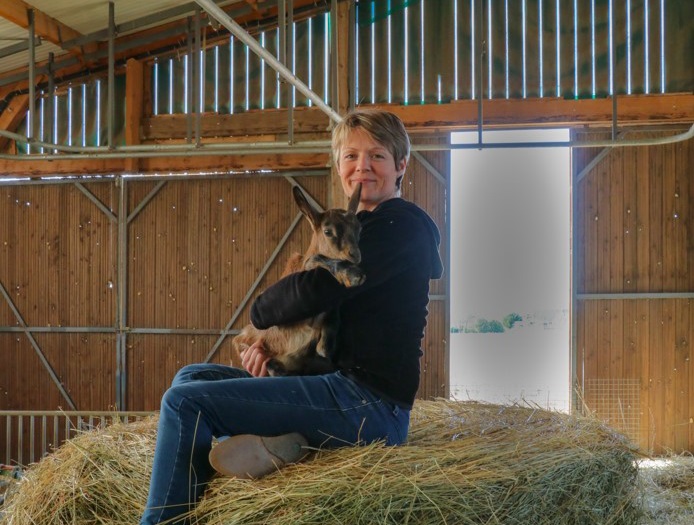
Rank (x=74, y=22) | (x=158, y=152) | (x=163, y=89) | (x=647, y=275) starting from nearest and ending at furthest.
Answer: (x=158, y=152)
(x=74, y=22)
(x=647, y=275)
(x=163, y=89)

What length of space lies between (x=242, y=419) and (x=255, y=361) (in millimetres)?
438

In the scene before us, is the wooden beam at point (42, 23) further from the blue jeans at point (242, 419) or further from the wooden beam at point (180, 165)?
the blue jeans at point (242, 419)

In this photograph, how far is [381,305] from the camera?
2117 mm

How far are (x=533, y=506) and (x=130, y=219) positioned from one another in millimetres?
7638

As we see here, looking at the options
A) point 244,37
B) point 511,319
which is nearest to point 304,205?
point 244,37

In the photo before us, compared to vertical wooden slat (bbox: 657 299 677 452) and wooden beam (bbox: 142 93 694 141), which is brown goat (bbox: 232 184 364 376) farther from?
vertical wooden slat (bbox: 657 299 677 452)

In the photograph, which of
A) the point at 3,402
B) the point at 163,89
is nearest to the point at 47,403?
the point at 3,402

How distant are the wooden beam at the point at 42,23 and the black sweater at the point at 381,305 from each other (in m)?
5.08

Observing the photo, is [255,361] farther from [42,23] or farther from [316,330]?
[42,23]

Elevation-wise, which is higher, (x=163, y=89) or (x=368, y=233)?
(x=163, y=89)

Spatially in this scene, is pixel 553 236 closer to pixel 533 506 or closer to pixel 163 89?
pixel 163 89

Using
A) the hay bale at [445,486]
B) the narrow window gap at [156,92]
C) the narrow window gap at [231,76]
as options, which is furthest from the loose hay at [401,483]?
the narrow window gap at [156,92]

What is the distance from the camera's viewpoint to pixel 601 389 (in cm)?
779

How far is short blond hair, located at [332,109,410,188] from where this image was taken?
2.25 meters
